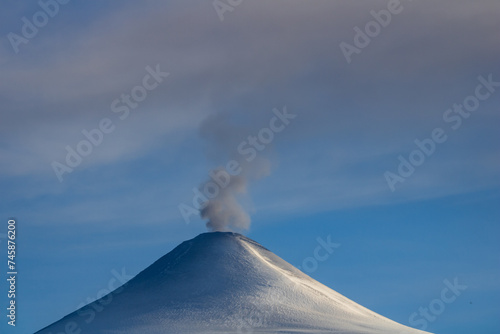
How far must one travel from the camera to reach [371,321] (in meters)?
128

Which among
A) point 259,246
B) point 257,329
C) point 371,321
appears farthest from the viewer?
point 259,246

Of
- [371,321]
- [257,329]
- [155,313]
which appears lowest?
[371,321]

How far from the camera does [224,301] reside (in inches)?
5098

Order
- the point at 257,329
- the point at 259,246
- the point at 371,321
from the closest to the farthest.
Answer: the point at 257,329
the point at 371,321
the point at 259,246

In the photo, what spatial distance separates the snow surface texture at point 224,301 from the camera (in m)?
122

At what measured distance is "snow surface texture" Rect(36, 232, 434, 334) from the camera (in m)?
122

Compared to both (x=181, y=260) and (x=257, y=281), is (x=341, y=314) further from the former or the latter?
(x=181, y=260)

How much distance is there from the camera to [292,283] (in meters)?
136

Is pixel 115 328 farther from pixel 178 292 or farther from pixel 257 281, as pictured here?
pixel 257 281

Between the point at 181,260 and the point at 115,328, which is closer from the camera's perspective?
the point at 115,328

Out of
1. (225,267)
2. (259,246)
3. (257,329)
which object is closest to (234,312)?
(257,329)

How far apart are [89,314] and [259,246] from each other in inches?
1362

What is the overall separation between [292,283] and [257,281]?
5.78 metres

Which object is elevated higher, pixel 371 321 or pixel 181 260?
pixel 181 260
